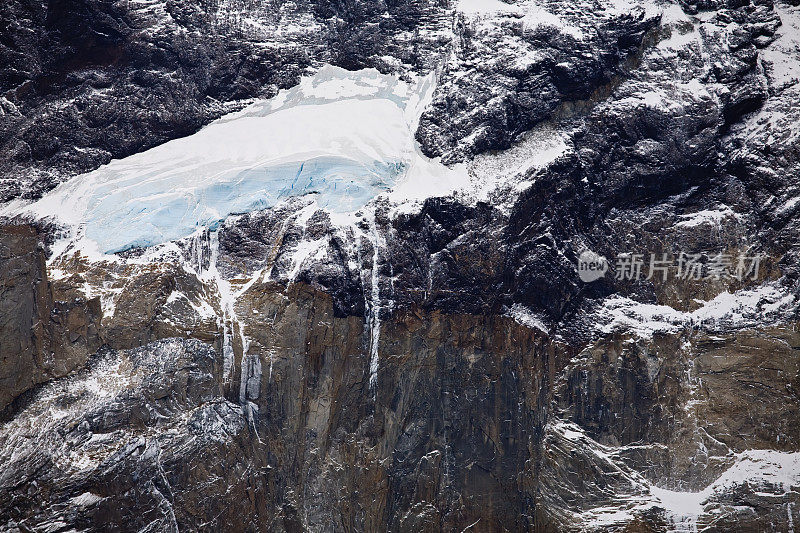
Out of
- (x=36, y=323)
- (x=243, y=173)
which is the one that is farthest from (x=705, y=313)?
(x=36, y=323)

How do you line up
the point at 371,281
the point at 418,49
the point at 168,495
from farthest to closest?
the point at 418,49 → the point at 371,281 → the point at 168,495

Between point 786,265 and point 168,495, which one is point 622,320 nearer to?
point 786,265

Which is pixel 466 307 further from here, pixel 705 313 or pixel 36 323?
pixel 36 323

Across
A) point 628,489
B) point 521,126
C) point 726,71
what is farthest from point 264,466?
point 726,71

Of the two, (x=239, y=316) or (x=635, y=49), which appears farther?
(x=635, y=49)

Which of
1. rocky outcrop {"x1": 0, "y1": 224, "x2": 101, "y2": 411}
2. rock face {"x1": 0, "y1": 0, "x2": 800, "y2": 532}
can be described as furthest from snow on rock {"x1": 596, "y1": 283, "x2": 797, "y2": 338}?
rocky outcrop {"x1": 0, "y1": 224, "x2": 101, "y2": 411}

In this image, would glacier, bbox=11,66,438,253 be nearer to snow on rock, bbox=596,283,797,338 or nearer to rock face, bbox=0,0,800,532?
rock face, bbox=0,0,800,532
